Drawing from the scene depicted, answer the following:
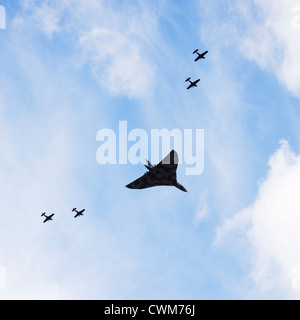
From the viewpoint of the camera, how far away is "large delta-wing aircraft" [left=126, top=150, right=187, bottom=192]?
2310 inches

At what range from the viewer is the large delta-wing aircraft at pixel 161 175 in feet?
193

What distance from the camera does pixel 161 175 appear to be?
60.4 m

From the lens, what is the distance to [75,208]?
9150 cm

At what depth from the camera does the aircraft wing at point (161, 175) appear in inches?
2311

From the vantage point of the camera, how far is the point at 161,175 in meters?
60.4

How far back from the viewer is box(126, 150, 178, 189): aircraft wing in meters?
58.7
